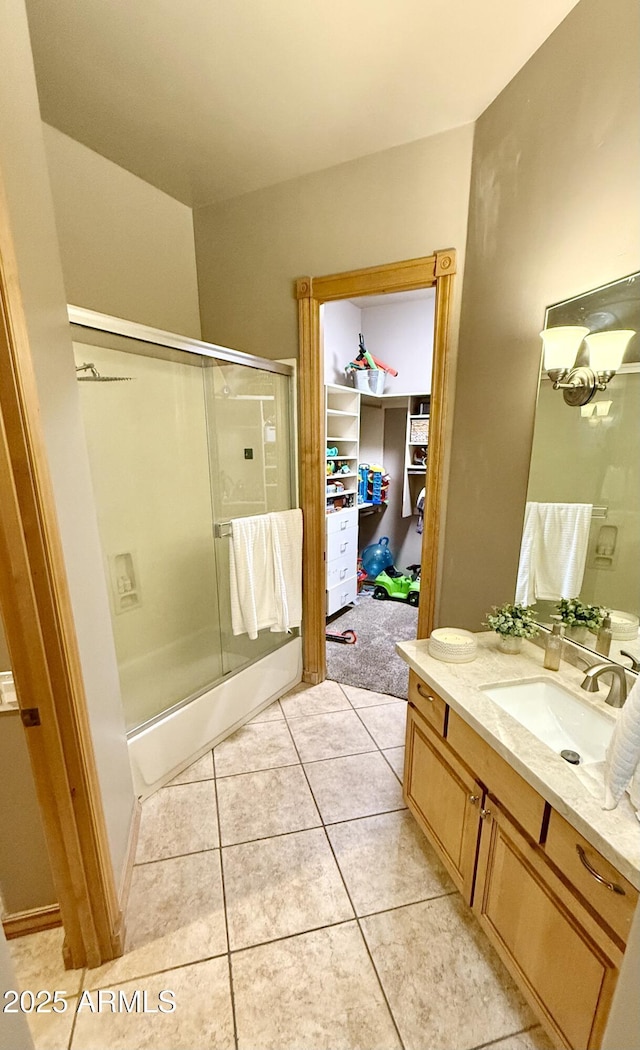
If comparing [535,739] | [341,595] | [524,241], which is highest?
[524,241]

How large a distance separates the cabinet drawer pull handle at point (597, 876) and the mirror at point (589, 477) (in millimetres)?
601

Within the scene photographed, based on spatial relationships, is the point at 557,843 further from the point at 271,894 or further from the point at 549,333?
the point at 549,333

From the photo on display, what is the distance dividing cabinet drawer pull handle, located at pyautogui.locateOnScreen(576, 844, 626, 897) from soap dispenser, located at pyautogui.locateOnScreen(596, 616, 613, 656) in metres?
0.64

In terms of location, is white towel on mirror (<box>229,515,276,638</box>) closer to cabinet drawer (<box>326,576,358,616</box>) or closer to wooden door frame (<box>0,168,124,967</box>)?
wooden door frame (<box>0,168,124,967</box>)

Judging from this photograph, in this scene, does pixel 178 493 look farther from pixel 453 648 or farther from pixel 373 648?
pixel 373 648

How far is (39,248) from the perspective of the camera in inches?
42.2

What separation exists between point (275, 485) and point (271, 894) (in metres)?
1.92

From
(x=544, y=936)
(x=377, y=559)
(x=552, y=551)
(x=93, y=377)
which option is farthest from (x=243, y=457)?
(x=377, y=559)

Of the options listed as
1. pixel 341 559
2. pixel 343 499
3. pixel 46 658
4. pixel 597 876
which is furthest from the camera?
pixel 343 499

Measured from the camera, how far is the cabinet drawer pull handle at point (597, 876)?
0.80 m

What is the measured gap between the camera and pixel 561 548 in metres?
1.47

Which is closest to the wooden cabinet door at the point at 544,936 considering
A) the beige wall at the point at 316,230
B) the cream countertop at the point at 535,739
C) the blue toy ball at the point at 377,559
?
the cream countertop at the point at 535,739

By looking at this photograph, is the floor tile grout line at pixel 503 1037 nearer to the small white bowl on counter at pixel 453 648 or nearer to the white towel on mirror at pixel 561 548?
the small white bowl on counter at pixel 453 648

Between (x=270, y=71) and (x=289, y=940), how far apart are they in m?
3.09
